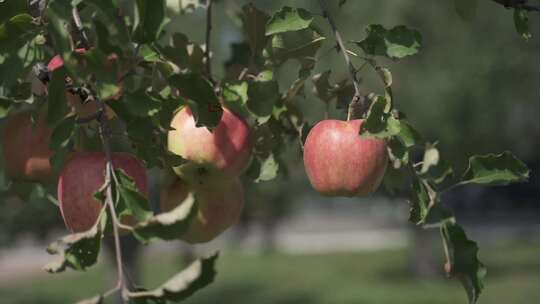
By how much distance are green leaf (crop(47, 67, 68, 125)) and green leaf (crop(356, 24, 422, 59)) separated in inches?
16.2

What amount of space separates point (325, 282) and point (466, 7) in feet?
30.5

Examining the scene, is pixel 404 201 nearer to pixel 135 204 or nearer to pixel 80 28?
pixel 80 28

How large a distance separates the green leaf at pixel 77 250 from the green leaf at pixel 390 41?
468 mm

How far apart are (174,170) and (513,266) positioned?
10179 millimetres

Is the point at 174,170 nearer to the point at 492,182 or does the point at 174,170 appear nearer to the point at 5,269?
the point at 492,182

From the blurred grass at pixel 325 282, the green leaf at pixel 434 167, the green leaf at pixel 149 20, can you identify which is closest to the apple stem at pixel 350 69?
the green leaf at pixel 434 167

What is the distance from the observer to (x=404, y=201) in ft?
28.0

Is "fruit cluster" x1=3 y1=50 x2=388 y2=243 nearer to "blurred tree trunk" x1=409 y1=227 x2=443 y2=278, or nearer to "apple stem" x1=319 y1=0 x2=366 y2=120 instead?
"apple stem" x1=319 y1=0 x2=366 y2=120

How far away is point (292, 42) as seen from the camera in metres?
1.12

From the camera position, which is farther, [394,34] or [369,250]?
[369,250]

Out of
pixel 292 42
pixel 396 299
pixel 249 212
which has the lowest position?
pixel 249 212

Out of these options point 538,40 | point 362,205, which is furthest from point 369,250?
point 362,205

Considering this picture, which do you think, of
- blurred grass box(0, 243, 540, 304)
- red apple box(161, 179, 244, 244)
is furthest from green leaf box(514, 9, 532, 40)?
blurred grass box(0, 243, 540, 304)

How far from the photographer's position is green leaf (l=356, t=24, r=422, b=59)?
1.08 m
